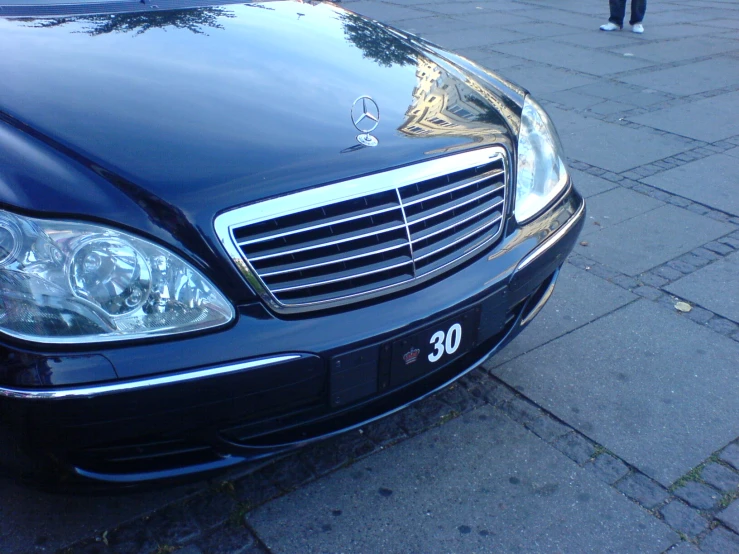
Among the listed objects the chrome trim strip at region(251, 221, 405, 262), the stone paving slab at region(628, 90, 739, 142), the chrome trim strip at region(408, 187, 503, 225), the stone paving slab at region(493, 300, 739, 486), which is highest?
the chrome trim strip at region(408, 187, 503, 225)

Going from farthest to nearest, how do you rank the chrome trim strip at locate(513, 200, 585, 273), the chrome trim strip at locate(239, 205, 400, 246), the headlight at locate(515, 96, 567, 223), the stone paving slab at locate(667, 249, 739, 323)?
the stone paving slab at locate(667, 249, 739, 323) < the headlight at locate(515, 96, 567, 223) < the chrome trim strip at locate(513, 200, 585, 273) < the chrome trim strip at locate(239, 205, 400, 246)

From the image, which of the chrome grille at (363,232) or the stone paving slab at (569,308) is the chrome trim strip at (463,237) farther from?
the stone paving slab at (569,308)

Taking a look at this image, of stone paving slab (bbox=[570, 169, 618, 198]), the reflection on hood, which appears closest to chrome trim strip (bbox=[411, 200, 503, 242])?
the reflection on hood

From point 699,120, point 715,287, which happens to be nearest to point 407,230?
point 715,287

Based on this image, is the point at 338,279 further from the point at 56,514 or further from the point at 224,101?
the point at 56,514

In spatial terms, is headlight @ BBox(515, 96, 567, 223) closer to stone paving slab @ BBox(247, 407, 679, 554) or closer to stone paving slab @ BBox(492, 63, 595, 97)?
stone paving slab @ BBox(247, 407, 679, 554)

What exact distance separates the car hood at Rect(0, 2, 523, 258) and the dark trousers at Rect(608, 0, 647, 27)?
7971mm

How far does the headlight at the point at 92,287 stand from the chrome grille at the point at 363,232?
0.50 feet

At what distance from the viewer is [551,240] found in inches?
95.6

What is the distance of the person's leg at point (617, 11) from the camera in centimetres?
986

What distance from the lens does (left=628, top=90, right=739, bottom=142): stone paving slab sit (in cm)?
592

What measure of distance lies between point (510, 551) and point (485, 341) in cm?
66

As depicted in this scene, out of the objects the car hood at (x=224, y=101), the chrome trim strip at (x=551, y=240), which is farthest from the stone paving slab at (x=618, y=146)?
the chrome trim strip at (x=551, y=240)

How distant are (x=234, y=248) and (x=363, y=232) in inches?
A: 14.4
